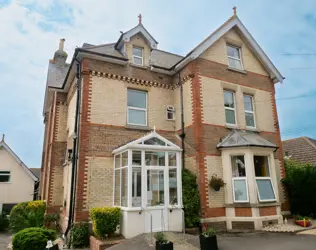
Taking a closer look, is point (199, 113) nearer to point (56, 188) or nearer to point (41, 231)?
point (41, 231)

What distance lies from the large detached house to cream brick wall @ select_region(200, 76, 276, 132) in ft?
0.20

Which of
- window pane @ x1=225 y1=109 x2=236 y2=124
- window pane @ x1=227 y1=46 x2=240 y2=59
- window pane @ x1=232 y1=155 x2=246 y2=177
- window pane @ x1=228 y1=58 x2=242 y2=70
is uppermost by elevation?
window pane @ x1=227 y1=46 x2=240 y2=59

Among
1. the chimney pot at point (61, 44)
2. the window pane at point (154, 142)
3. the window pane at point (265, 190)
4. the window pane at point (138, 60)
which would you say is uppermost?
the chimney pot at point (61, 44)

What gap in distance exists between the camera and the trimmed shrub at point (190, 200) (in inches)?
415

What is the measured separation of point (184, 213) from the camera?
10.6 m

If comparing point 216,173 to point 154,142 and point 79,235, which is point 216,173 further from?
point 79,235

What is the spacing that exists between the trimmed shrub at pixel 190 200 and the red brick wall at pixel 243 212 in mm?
1763

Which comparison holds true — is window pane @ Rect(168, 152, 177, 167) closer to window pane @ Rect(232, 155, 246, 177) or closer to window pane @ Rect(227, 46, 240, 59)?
window pane @ Rect(232, 155, 246, 177)

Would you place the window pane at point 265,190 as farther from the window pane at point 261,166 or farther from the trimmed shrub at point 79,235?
the trimmed shrub at point 79,235

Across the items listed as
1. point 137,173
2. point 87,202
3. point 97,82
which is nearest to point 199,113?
point 137,173

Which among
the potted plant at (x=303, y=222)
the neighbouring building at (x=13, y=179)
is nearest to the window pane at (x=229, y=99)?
the potted plant at (x=303, y=222)

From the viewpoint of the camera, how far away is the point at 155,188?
10.4 meters

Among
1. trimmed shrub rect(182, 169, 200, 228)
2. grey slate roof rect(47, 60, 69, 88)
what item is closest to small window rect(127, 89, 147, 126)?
trimmed shrub rect(182, 169, 200, 228)

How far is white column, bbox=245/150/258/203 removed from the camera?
10883mm
